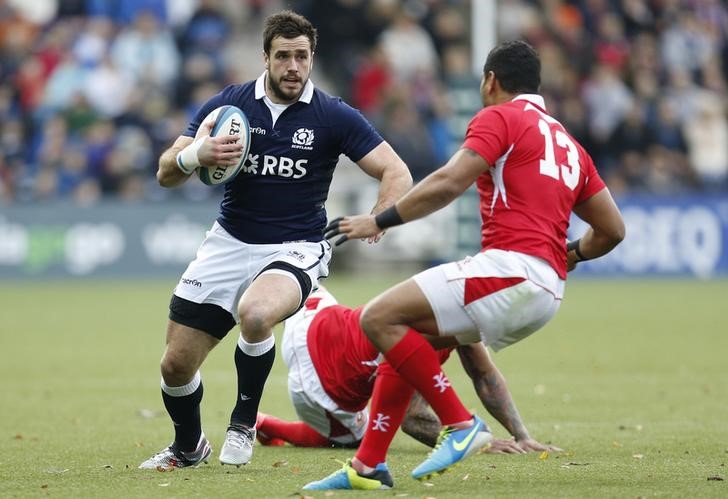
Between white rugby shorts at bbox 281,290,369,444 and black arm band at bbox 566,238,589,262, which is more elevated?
black arm band at bbox 566,238,589,262

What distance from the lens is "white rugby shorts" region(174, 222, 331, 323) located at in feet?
24.7

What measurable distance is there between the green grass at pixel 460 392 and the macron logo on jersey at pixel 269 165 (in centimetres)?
167

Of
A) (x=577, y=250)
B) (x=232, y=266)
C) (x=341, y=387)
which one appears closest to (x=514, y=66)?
(x=577, y=250)

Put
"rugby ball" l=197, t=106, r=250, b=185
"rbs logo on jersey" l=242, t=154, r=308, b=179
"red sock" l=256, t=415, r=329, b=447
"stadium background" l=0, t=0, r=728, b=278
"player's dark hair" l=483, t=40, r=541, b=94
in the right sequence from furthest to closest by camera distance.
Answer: "stadium background" l=0, t=0, r=728, b=278
"red sock" l=256, t=415, r=329, b=447
"rbs logo on jersey" l=242, t=154, r=308, b=179
"rugby ball" l=197, t=106, r=250, b=185
"player's dark hair" l=483, t=40, r=541, b=94

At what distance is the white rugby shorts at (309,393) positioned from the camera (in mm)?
8039

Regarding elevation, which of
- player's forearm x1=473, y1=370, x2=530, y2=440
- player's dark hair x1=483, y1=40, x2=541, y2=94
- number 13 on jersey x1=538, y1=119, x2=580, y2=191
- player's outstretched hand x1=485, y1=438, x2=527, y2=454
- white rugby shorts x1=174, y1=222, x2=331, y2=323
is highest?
player's dark hair x1=483, y1=40, x2=541, y2=94

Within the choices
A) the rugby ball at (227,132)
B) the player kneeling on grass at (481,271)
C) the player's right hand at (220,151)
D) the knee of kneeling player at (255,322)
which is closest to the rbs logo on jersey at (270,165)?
the rugby ball at (227,132)

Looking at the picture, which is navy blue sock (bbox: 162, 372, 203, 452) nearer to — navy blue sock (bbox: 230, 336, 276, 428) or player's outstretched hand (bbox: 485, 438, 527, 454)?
navy blue sock (bbox: 230, 336, 276, 428)

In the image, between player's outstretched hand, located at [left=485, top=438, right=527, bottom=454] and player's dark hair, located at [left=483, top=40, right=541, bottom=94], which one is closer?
player's dark hair, located at [left=483, top=40, right=541, bottom=94]

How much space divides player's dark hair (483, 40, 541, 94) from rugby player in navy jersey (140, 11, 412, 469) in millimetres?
1137

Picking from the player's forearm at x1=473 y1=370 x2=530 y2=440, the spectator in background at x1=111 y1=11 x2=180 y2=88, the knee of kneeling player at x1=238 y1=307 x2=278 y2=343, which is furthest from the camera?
the spectator in background at x1=111 y1=11 x2=180 y2=88

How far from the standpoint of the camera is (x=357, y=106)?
80.0 ft

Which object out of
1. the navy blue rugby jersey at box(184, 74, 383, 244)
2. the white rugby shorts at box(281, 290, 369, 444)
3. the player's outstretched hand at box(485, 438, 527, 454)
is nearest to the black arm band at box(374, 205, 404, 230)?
the navy blue rugby jersey at box(184, 74, 383, 244)

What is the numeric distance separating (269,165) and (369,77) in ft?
54.9
